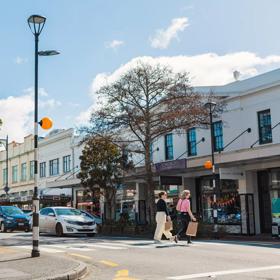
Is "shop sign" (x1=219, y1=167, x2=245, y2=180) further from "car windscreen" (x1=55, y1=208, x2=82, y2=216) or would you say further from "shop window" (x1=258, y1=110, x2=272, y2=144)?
"car windscreen" (x1=55, y1=208, x2=82, y2=216)

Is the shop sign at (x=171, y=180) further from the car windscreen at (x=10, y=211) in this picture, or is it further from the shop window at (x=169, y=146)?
the car windscreen at (x=10, y=211)

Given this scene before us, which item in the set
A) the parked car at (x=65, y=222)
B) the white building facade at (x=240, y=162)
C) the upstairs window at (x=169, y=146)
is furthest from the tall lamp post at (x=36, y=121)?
the upstairs window at (x=169, y=146)

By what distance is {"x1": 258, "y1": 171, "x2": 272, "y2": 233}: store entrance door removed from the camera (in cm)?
2623

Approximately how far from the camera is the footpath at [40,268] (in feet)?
31.9

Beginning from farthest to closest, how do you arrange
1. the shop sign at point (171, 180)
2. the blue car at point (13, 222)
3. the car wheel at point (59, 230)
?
1. the blue car at point (13, 222)
2. the shop sign at point (171, 180)
3. the car wheel at point (59, 230)

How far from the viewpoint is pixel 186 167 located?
27.2 m

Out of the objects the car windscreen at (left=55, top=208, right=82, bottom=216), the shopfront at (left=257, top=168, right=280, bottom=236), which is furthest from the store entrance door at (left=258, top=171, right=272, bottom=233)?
the car windscreen at (left=55, top=208, right=82, bottom=216)

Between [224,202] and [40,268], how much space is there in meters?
19.2

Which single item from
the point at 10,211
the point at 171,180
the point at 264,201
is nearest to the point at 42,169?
the point at 10,211

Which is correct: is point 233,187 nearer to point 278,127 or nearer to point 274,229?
point 278,127

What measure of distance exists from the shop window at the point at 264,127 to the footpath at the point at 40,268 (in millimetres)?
16022

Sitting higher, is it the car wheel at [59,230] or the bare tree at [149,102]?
the bare tree at [149,102]

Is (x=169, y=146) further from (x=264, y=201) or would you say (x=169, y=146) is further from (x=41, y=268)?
(x=41, y=268)

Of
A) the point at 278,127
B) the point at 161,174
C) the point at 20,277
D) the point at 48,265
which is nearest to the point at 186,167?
the point at 161,174
